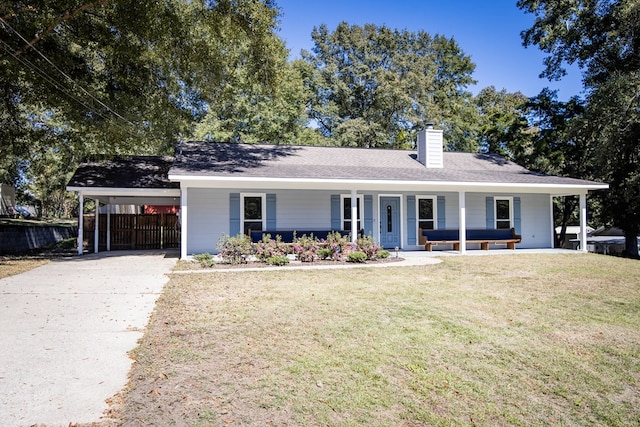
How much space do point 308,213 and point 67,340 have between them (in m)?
11.1

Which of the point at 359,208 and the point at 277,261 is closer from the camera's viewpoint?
the point at 277,261

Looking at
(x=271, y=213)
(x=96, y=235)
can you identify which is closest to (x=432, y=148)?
(x=271, y=213)

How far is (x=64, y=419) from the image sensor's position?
3.03 m

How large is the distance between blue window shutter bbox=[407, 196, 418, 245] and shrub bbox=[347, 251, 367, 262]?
16.4ft

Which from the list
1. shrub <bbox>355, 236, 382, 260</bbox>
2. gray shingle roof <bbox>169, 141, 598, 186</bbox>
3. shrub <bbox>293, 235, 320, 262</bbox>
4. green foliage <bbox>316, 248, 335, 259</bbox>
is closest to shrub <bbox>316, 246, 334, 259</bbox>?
green foliage <bbox>316, 248, 335, 259</bbox>

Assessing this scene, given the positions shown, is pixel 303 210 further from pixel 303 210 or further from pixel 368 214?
pixel 368 214

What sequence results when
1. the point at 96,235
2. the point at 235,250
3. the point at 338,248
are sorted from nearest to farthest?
the point at 235,250 < the point at 338,248 < the point at 96,235

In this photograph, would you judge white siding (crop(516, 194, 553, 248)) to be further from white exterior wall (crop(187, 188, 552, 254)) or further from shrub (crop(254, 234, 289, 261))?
shrub (crop(254, 234, 289, 261))

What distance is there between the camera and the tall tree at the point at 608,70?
1611 centimetres

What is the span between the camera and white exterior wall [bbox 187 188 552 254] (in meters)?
14.8

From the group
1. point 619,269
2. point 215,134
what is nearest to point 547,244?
point 619,269

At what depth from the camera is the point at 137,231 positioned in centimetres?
1777

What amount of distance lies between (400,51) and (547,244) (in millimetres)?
21933

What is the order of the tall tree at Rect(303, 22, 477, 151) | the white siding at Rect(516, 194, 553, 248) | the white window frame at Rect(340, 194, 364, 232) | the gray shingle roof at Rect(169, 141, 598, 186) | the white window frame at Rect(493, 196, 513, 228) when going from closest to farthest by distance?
the gray shingle roof at Rect(169, 141, 598, 186)
the white window frame at Rect(340, 194, 364, 232)
the white window frame at Rect(493, 196, 513, 228)
the white siding at Rect(516, 194, 553, 248)
the tall tree at Rect(303, 22, 477, 151)
